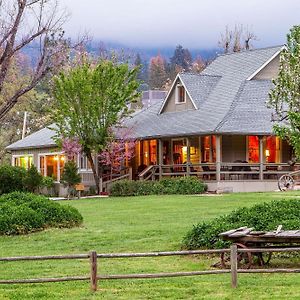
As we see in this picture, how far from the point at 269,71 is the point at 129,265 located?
29440 millimetres

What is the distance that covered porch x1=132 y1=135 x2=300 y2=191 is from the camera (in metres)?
37.8

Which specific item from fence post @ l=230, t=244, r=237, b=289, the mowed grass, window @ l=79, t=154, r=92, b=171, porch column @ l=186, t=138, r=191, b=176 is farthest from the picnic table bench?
window @ l=79, t=154, r=92, b=171

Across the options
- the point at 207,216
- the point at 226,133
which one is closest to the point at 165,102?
the point at 226,133

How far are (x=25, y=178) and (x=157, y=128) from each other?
8258 mm

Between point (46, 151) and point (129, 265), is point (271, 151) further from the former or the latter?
point (129, 265)

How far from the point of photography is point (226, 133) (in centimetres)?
3678

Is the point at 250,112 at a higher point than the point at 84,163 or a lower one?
higher

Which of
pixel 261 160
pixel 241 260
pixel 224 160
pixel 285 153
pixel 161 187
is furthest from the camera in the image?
pixel 285 153

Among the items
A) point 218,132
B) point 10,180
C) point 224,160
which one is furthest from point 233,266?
point 224,160

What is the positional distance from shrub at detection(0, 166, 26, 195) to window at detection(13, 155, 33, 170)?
12.2m

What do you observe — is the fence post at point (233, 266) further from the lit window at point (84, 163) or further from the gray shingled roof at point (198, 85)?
the lit window at point (84, 163)

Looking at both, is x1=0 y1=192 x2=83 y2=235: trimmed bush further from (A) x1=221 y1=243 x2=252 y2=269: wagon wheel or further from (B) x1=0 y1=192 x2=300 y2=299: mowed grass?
(A) x1=221 y1=243 x2=252 y2=269: wagon wheel

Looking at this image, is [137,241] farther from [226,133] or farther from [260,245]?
[226,133]

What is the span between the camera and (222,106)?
40.2 meters
